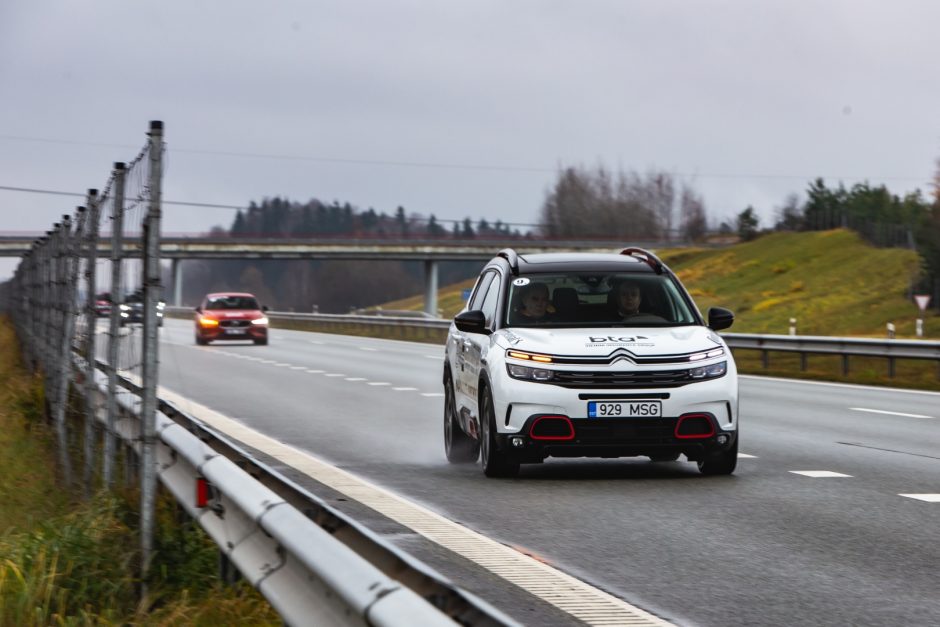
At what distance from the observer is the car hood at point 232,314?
45406 millimetres

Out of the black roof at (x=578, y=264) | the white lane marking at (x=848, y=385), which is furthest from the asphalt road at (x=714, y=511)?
the white lane marking at (x=848, y=385)

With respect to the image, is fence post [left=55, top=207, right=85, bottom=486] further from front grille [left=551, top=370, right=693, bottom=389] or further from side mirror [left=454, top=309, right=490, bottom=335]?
front grille [left=551, top=370, right=693, bottom=389]

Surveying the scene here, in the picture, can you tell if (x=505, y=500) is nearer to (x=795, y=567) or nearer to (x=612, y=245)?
(x=795, y=567)

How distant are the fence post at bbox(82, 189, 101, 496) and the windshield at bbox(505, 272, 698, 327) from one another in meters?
3.13

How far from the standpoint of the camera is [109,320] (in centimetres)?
918

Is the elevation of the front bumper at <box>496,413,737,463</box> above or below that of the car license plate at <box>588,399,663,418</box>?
below

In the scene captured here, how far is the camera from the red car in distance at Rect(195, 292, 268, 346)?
4512 cm

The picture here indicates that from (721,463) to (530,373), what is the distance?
163 centimetres

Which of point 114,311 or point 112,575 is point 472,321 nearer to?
point 114,311

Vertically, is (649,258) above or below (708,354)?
above

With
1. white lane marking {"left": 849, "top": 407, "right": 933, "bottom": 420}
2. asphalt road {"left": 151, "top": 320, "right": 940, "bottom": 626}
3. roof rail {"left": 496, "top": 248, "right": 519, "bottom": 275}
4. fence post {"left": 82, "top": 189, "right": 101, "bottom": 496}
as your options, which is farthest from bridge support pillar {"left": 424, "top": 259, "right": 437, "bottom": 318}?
fence post {"left": 82, "top": 189, "right": 101, "bottom": 496}

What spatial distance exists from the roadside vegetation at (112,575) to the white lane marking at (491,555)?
136cm

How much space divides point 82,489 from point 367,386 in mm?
14711

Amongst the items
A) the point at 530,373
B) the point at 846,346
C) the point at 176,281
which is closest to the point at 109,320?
the point at 530,373
